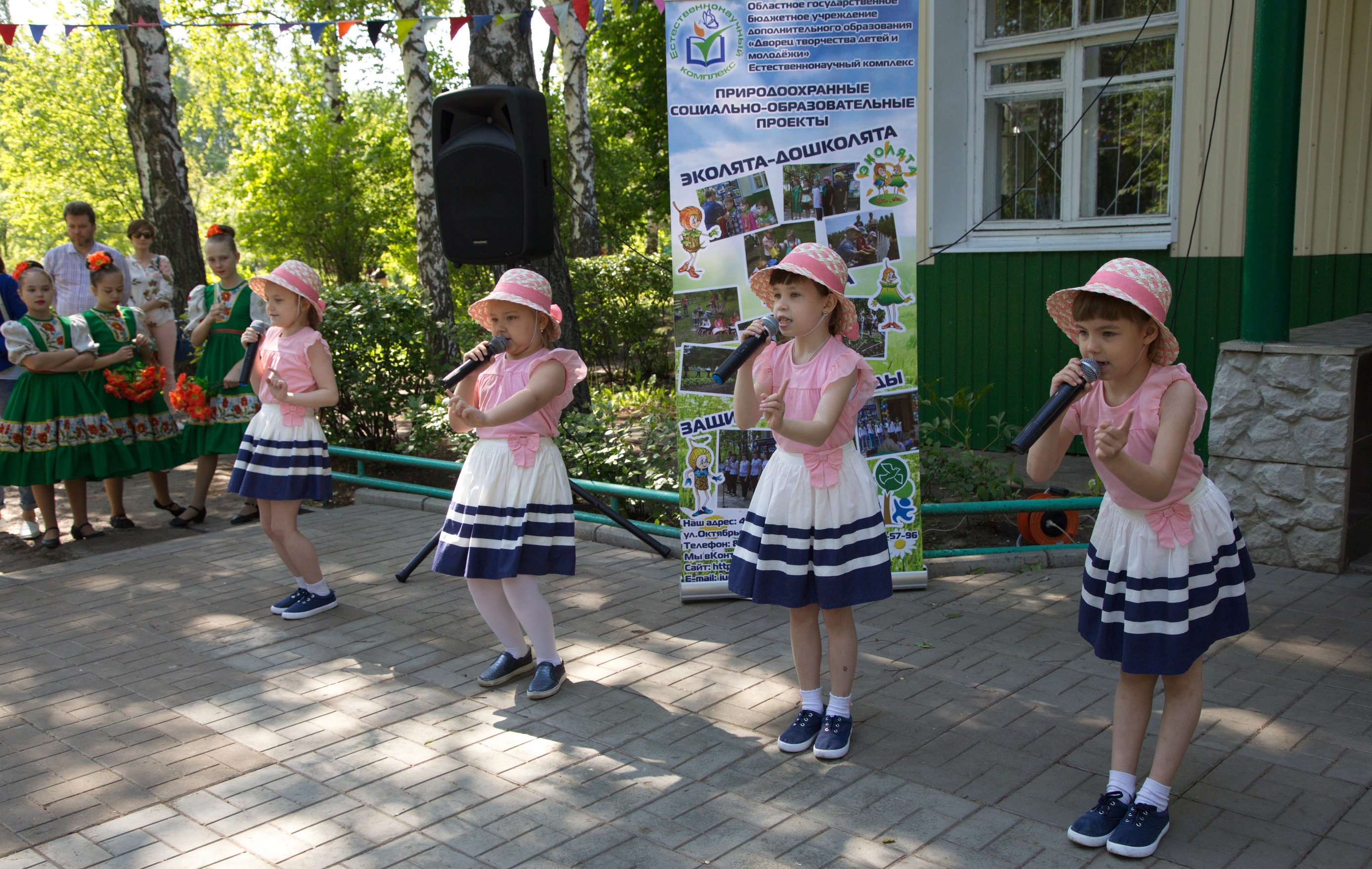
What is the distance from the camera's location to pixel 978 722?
390 centimetres

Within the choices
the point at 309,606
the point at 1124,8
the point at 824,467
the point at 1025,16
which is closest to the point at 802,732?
the point at 824,467

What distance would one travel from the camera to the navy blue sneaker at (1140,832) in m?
2.96

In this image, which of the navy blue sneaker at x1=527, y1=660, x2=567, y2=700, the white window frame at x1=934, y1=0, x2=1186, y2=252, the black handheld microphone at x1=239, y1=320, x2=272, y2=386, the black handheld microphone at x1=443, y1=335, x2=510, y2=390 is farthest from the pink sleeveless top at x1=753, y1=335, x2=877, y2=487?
the white window frame at x1=934, y1=0, x2=1186, y2=252

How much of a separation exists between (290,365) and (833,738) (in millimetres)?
3172

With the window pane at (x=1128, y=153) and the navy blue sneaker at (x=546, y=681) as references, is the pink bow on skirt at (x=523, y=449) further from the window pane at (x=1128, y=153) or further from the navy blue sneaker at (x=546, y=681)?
the window pane at (x=1128, y=153)

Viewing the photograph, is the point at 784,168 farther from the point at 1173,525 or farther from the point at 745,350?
the point at 1173,525

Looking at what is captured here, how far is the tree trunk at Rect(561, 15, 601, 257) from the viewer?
16.1 meters

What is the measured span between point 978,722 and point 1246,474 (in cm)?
268

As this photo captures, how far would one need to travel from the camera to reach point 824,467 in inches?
142

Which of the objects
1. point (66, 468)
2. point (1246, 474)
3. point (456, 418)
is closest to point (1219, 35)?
point (1246, 474)

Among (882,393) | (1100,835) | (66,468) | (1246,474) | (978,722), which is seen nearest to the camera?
(1100,835)

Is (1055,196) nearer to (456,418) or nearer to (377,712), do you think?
(456,418)

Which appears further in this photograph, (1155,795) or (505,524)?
(505,524)

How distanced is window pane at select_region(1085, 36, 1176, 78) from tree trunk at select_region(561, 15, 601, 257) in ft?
29.8
